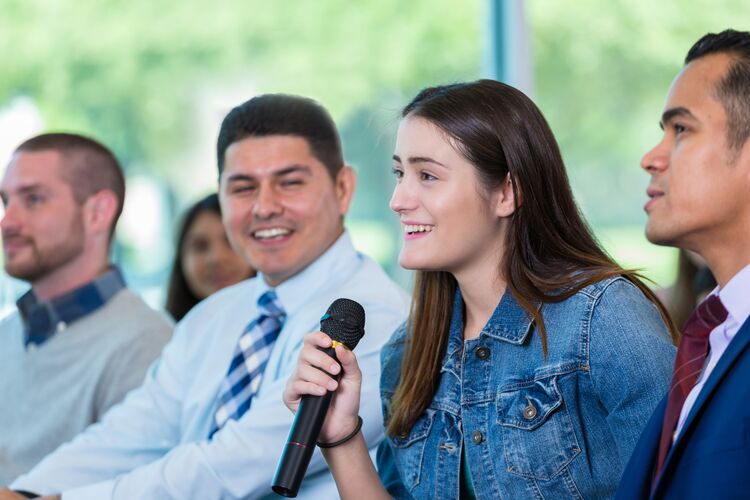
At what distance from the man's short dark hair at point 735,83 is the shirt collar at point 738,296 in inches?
→ 6.5

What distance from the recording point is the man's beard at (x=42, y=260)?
270 cm

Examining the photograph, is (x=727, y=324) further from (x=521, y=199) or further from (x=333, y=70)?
(x=333, y=70)

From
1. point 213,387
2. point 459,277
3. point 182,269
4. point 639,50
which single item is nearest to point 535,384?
point 459,277

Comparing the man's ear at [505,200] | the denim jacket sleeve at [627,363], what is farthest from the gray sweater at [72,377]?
the denim jacket sleeve at [627,363]

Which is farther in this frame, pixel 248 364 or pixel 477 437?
pixel 248 364

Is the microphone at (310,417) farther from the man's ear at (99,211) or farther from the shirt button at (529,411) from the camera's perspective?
the man's ear at (99,211)

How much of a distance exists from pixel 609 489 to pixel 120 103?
14.7ft

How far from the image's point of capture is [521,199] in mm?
1605

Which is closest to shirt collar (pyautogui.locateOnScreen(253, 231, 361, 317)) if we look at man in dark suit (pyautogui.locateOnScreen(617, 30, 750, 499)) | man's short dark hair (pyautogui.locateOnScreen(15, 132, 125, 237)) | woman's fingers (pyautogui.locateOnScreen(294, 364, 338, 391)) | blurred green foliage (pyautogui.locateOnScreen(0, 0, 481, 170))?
woman's fingers (pyautogui.locateOnScreen(294, 364, 338, 391))

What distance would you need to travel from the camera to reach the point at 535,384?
1491 mm

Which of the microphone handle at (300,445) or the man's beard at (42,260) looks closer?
the microphone handle at (300,445)

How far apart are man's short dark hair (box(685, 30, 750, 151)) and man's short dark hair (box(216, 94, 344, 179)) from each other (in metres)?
1.07

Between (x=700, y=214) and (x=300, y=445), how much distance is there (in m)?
0.61

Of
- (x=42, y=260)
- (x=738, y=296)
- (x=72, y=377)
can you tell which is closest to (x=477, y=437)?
(x=738, y=296)
